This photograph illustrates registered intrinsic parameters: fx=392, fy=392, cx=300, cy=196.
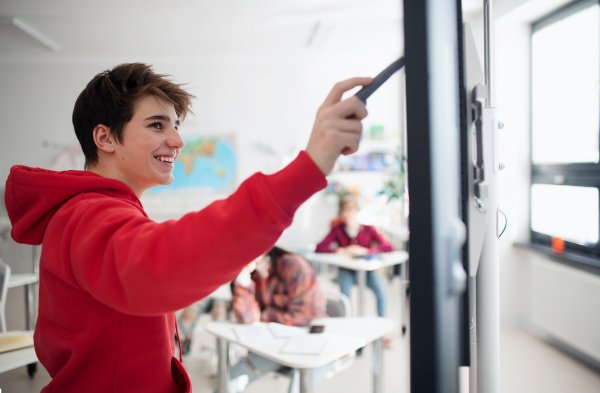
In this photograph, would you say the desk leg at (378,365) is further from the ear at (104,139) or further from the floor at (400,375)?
the ear at (104,139)

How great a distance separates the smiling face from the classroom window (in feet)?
11.3

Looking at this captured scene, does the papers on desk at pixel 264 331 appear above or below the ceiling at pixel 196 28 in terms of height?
below

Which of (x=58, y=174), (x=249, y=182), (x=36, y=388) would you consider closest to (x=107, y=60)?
(x=36, y=388)

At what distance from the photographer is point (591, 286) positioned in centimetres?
288

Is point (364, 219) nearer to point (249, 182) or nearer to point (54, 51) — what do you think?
point (54, 51)

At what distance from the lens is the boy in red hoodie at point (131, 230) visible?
0.48 metres

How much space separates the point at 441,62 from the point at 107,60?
5672 mm

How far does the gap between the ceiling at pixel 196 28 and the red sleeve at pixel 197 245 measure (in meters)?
3.52

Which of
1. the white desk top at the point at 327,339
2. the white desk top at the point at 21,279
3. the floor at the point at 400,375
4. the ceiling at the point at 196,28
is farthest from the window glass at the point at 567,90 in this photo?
the white desk top at the point at 21,279

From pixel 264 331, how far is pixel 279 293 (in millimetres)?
531

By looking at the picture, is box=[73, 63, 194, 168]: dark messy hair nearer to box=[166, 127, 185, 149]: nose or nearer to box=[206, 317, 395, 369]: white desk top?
Result: box=[166, 127, 185, 149]: nose

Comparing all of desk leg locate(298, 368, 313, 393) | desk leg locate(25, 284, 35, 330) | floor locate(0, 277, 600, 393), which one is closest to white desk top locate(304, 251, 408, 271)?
floor locate(0, 277, 600, 393)

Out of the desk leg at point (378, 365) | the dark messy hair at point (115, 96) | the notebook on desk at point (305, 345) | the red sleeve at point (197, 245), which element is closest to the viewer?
the red sleeve at point (197, 245)

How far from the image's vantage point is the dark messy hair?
31.2 inches
